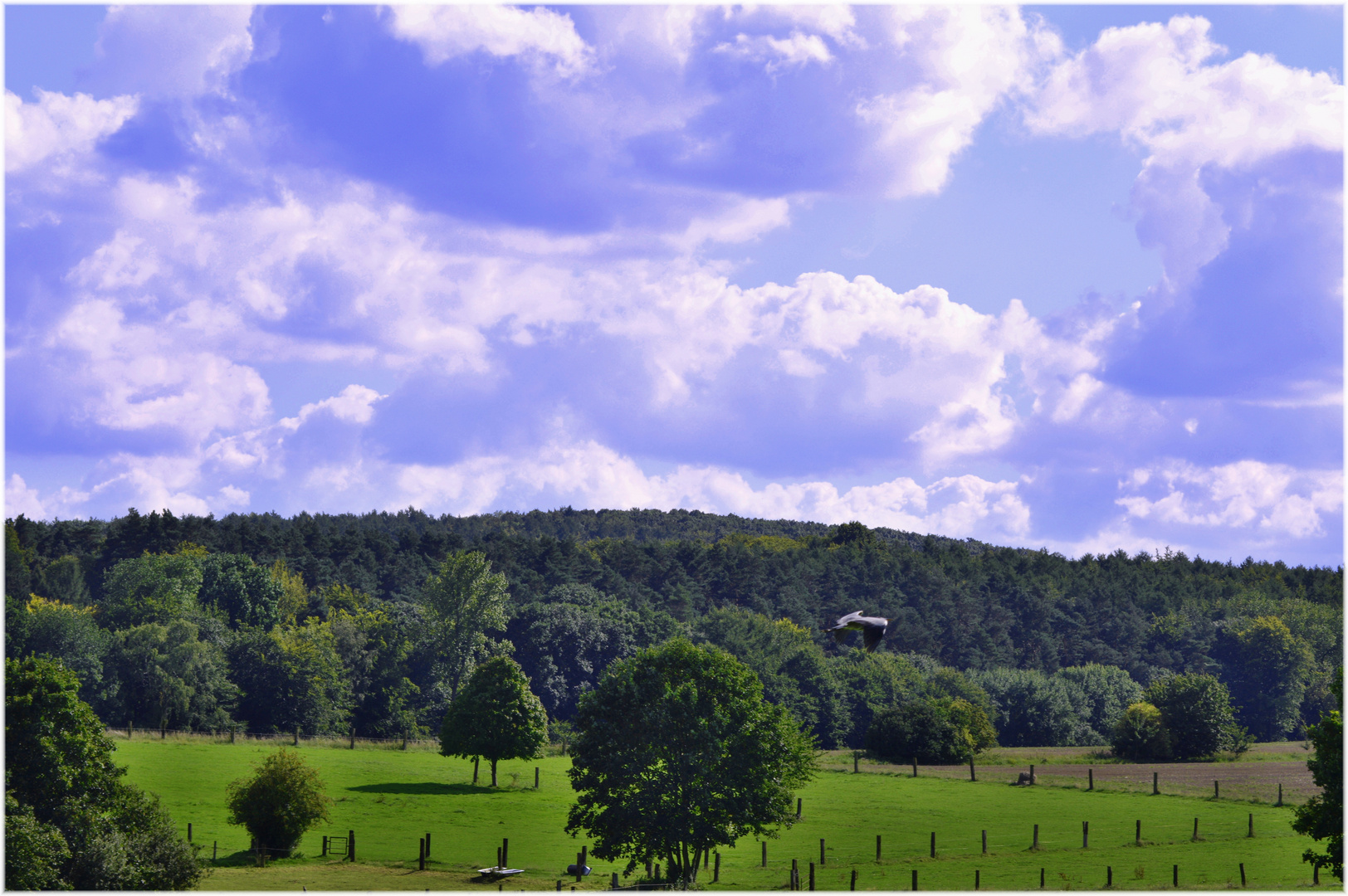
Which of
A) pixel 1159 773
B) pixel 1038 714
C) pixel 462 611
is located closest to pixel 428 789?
pixel 462 611

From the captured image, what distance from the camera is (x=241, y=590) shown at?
12469cm

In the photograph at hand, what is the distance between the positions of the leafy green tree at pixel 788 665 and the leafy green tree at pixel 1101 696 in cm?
2690

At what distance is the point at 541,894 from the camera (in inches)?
1772

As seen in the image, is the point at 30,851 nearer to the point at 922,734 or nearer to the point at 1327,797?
the point at 1327,797

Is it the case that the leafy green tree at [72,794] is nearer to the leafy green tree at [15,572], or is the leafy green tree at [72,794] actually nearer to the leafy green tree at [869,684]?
the leafy green tree at [869,684]

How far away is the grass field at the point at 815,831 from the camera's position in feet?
170

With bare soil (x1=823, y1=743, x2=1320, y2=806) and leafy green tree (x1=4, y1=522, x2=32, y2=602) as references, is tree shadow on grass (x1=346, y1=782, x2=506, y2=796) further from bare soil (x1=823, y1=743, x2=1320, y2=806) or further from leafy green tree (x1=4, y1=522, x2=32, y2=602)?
leafy green tree (x1=4, y1=522, x2=32, y2=602)

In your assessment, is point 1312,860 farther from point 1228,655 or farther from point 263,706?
point 1228,655

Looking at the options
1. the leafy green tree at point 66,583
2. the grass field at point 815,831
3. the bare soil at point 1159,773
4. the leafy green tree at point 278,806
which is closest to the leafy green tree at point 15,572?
the leafy green tree at point 66,583

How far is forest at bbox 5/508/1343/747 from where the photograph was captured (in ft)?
350

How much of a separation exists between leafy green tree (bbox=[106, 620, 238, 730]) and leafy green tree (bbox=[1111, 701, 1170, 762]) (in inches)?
3225

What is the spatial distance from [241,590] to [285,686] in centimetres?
2187

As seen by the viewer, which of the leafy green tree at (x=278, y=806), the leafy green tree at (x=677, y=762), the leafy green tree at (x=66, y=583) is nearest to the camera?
the leafy green tree at (x=677, y=762)

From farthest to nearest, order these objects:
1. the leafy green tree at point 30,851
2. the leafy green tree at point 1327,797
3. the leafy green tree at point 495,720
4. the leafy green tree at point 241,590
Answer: the leafy green tree at point 241,590, the leafy green tree at point 495,720, the leafy green tree at point 1327,797, the leafy green tree at point 30,851
